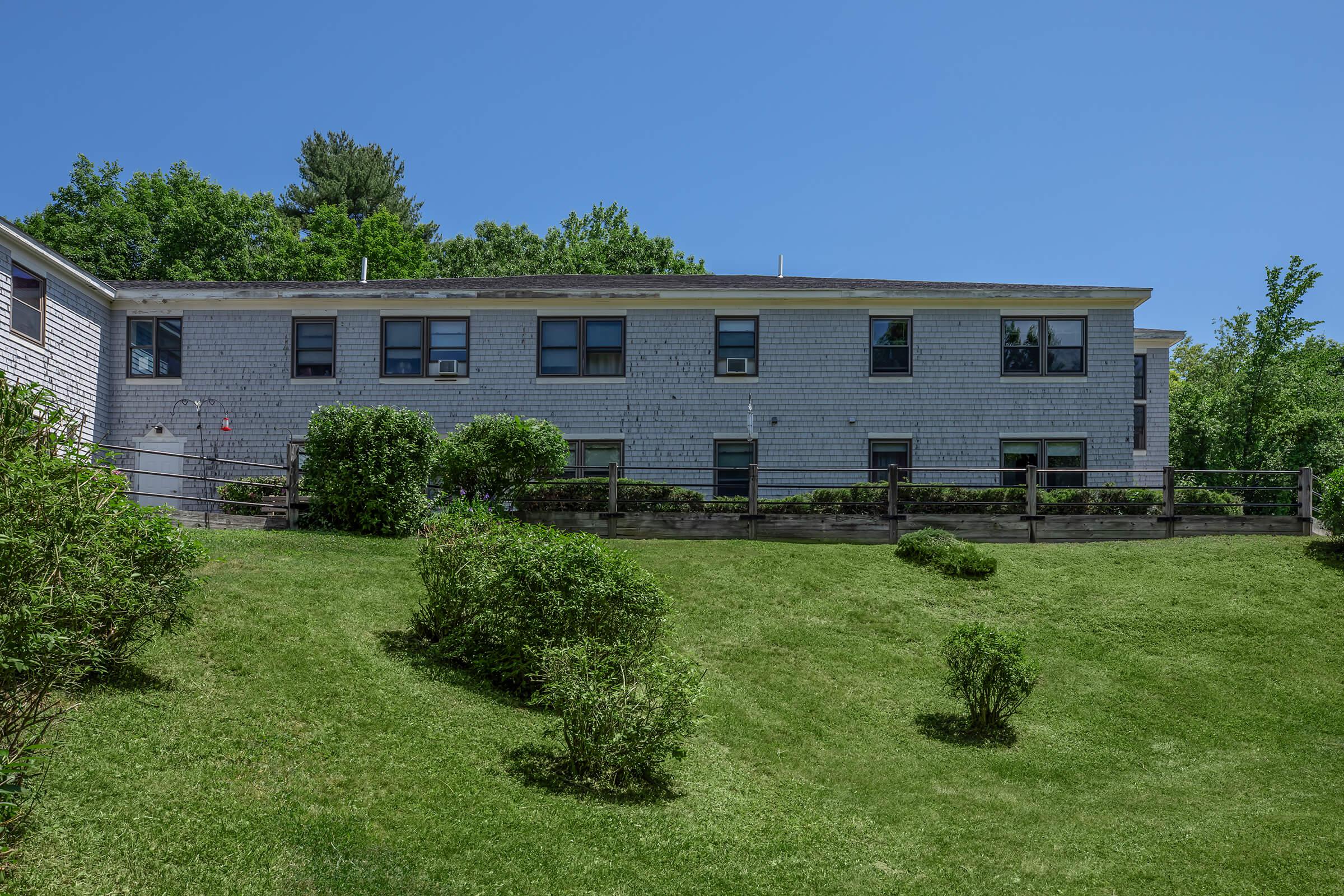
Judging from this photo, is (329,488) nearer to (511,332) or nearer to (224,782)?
(511,332)

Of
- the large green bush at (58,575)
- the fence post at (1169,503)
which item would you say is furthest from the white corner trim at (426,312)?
the fence post at (1169,503)

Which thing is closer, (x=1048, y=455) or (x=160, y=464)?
(x=1048, y=455)

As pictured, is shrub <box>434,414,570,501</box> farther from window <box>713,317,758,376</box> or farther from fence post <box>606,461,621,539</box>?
window <box>713,317,758,376</box>

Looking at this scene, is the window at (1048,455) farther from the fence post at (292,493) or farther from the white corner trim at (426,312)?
the fence post at (292,493)

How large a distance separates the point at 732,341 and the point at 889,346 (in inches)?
136

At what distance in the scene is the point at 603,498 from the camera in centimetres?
1959

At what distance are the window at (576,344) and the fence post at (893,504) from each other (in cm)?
719

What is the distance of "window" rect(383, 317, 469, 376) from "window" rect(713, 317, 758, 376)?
18.3 feet

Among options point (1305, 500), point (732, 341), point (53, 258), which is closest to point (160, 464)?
point (53, 258)

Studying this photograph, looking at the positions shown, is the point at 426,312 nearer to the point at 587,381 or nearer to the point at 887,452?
the point at 587,381

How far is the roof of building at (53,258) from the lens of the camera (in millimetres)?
18594

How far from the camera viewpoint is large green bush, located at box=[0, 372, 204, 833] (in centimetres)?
616

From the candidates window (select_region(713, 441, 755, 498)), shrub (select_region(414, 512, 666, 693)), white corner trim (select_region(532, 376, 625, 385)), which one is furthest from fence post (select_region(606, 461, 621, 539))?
shrub (select_region(414, 512, 666, 693))

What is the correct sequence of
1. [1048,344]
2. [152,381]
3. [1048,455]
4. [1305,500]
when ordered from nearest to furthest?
[1305,500] < [1048,455] < [1048,344] < [152,381]
